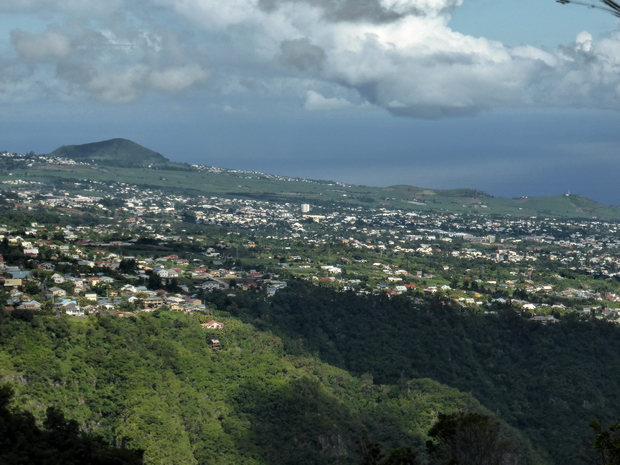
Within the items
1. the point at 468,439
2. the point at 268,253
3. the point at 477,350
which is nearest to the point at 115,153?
the point at 268,253

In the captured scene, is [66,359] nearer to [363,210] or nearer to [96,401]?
[96,401]

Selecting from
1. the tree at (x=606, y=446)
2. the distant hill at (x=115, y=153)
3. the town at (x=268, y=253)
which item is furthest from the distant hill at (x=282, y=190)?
the tree at (x=606, y=446)

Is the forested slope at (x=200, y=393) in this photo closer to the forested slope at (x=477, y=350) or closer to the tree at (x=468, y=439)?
the forested slope at (x=477, y=350)

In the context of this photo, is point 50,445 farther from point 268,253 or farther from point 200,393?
point 268,253

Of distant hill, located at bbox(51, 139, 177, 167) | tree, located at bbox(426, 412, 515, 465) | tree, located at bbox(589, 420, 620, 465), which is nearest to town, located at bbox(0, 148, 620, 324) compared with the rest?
tree, located at bbox(426, 412, 515, 465)

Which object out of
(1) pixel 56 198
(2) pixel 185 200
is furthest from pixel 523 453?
(2) pixel 185 200

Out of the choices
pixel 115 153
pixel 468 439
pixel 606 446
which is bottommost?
pixel 468 439

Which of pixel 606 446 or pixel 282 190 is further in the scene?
pixel 282 190
